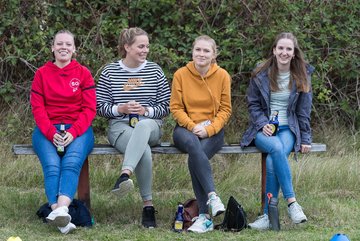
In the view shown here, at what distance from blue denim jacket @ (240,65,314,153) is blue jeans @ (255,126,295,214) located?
0.07 meters

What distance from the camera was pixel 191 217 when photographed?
6.32 metres

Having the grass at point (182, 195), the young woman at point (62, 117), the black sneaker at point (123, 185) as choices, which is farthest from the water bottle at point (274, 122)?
the young woman at point (62, 117)

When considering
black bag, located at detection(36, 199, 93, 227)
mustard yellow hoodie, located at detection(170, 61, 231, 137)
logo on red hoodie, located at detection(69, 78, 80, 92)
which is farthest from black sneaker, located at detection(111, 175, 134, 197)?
logo on red hoodie, located at detection(69, 78, 80, 92)

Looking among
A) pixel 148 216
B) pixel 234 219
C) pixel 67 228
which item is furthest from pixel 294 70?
pixel 67 228

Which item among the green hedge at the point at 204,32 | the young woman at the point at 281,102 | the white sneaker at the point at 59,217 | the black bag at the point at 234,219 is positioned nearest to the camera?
the white sneaker at the point at 59,217

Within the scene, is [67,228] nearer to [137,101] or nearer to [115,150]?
[115,150]

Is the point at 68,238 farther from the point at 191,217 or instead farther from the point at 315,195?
the point at 315,195

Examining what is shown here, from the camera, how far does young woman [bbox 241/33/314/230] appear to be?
6.38 m

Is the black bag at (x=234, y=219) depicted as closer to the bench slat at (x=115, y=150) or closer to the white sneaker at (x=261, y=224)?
the white sneaker at (x=261, y=224)

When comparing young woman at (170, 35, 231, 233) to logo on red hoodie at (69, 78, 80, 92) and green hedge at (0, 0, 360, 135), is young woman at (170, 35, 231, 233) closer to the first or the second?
logo on red hoodie at (69, 78, 80, 92)

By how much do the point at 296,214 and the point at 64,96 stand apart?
2.05 metres

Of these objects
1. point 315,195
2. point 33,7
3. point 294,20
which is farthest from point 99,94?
point 294,20

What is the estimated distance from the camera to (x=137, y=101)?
655cm

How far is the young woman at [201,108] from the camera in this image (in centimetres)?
628
